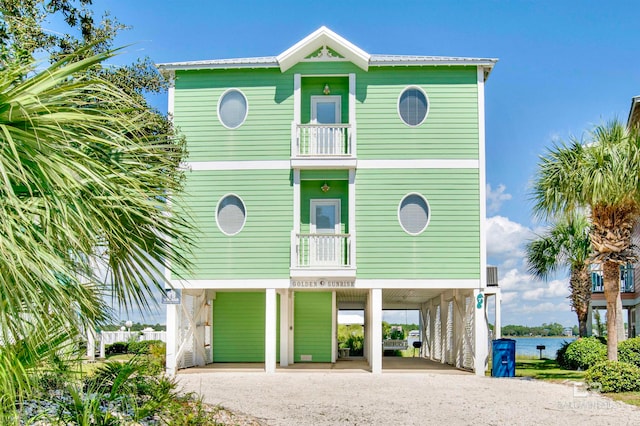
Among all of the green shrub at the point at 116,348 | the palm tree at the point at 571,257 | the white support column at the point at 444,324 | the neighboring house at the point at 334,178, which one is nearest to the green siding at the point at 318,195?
the neighboring house at the point at 334,178

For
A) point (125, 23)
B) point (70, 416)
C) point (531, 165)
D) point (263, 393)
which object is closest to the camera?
point (70, 416)

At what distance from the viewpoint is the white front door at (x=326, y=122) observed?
18.8m

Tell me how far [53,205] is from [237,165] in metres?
14.4

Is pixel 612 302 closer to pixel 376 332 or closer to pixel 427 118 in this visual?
pixel 376 332

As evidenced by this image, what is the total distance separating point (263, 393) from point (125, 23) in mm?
8973

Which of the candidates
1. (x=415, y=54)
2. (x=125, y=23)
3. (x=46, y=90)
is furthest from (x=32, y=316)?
(x=415, y=54)

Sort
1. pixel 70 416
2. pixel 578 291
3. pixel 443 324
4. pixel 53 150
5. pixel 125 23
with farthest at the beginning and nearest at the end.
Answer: pixel 578 291, pixel 443 324, pixel 125 23, pixel 70 416, pixel 53 150

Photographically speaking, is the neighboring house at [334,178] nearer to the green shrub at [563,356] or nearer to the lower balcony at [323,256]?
the lower balcony at [323,256]

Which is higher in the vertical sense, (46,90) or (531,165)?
(531,165)

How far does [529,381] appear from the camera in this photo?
16.5 metres

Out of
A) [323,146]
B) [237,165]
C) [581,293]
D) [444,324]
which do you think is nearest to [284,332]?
[237,165]

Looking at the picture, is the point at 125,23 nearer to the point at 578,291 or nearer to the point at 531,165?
the point at 531,165

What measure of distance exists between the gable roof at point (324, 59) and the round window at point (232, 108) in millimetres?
800

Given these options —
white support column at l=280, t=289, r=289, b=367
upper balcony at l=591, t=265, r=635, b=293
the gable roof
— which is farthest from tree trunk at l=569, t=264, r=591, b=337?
white support column at l=280, t=289, r=289, b=367
